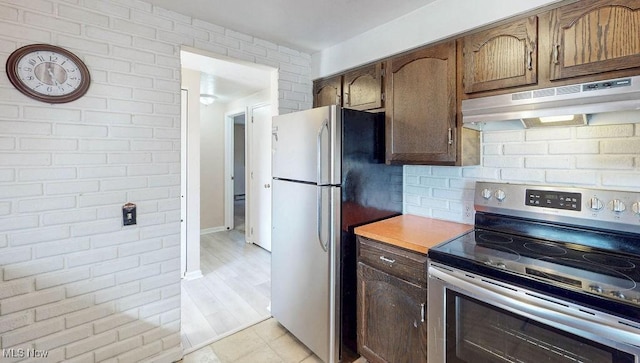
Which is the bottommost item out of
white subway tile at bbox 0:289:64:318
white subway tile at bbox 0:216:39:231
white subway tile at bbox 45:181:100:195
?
white subway tile at bbox 0:289:64:318

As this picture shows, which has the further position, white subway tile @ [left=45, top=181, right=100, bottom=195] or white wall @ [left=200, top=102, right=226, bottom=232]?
white wall @ [left=200, top=102, right=226, bottom=232]

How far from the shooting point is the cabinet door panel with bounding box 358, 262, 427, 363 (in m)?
1.52

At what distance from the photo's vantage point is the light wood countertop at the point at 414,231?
61.2 inches

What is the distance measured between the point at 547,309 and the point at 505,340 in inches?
10.5

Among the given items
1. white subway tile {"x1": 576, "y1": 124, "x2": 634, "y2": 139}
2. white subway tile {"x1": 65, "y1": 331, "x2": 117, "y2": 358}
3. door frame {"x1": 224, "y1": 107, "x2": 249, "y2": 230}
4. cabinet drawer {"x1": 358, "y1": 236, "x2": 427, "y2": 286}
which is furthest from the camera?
door frame {"x1": 224, "y1": 107, "x2": 249, "y2": 230}

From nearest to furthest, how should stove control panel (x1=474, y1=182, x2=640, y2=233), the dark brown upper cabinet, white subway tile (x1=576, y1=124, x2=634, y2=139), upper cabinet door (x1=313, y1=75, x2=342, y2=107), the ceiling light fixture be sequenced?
stove control panel (x1=474, y1=182, x2=640, y2=233)
white subway tile (x1=576, y1=124, x2=634, y2=139)
the dark brown upper cabinet
upper cabinet door (x1=313, y1=75, x2=342, y2=107)
the ceiling light fixture

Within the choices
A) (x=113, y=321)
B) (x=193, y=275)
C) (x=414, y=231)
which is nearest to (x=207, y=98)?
(x=193, y=275)

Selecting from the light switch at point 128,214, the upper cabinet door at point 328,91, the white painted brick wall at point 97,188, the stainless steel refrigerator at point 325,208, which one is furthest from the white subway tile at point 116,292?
the upper cabinet door at point 328,91

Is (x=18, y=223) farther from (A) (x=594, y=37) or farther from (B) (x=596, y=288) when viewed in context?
(A) (x=594, y=37)

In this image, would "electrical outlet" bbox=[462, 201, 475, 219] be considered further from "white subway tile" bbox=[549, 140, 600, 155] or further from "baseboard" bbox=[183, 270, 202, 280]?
"baseboard" bbox=[183, 270, 202, 280]

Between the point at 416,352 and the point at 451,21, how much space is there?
1890 millimetres

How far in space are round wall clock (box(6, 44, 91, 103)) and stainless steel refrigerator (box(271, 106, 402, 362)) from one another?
46.3 inches

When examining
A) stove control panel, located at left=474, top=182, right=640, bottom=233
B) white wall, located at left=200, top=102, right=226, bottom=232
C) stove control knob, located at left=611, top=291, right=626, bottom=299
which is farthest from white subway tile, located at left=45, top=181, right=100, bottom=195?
white wall, located at left=200, top=102, right=226, bottom=232

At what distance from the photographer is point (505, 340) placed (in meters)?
1.22
